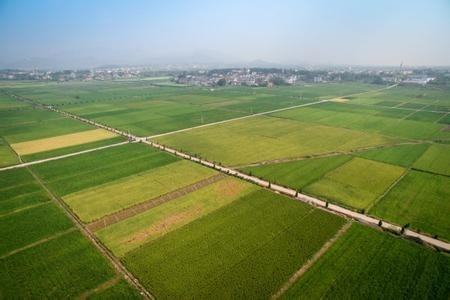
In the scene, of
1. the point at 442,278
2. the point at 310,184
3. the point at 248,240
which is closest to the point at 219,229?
the point at 248,240

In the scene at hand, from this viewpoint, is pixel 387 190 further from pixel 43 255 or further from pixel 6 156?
pixel 6 156

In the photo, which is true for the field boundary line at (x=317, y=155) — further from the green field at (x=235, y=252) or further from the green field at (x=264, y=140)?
the green field at (x=235, y=252)

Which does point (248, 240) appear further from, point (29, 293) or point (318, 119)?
point (318, 119)

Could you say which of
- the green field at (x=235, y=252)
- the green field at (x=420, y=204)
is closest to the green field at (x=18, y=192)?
the green field at (x=235, y=252)

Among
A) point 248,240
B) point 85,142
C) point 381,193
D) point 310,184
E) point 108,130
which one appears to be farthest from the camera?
point 108,130

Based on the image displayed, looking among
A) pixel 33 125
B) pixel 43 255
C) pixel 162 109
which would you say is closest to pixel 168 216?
pixel 43 255
